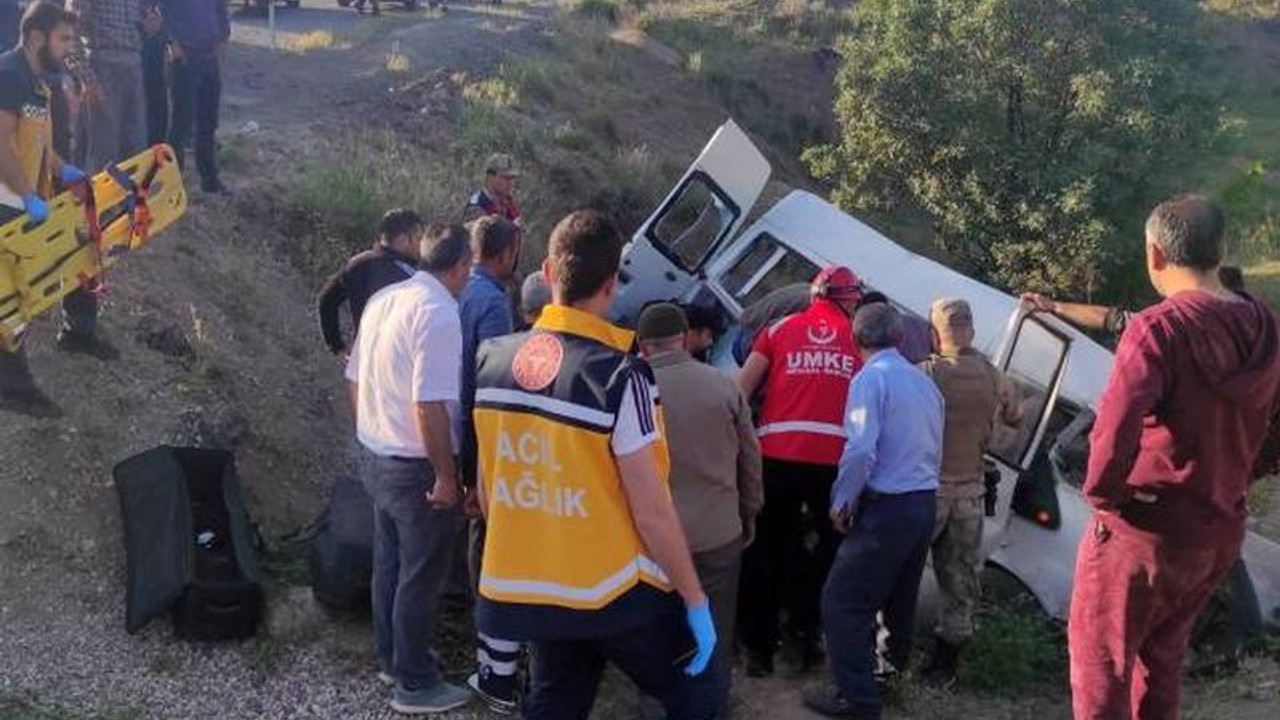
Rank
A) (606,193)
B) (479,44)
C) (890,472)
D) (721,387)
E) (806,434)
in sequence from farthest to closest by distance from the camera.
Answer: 1. (479,44)
2. (606,193)
3. (806,434)
4. (890,472)
5. (721,387)

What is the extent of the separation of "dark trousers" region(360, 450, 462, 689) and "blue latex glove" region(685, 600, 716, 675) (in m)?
1.61

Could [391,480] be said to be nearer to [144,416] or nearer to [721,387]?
[721,387]

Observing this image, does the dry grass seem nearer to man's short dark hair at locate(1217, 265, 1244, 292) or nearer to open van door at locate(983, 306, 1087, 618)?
open van door at locate(983, 306, 1087, 618)

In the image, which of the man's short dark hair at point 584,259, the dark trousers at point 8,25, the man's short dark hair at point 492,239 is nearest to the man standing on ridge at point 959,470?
the man's short dark hair at point 492,239

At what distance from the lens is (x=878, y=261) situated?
30.6ft

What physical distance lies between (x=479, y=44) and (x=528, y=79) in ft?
10.6

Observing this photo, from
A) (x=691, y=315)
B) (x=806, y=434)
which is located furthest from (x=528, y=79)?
(x=806, y=434)

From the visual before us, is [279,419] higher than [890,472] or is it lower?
lower

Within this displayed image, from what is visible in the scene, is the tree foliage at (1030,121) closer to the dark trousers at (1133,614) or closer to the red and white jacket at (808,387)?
the red and white jacket at (808,387)

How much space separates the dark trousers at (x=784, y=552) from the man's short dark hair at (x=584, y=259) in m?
2.32

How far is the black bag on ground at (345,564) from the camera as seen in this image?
5.84m

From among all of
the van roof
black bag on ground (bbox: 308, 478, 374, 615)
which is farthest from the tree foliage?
black bag on ground (bbox: 308, 478, 374, 615)

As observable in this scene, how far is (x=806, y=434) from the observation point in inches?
223

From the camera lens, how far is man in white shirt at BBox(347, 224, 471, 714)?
15.9 ft
